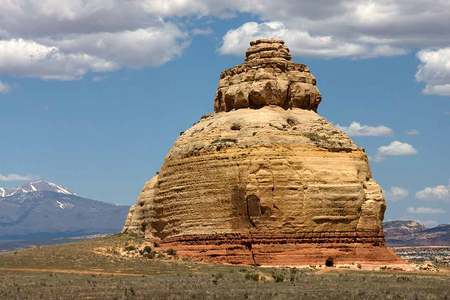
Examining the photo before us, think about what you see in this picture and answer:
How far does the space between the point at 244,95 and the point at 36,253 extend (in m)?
17.4

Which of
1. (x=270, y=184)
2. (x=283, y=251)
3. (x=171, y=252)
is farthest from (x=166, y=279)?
(x=171, y=252)

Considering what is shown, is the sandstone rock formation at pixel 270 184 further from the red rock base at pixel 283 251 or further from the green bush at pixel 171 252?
the green bush at pixel 171 252

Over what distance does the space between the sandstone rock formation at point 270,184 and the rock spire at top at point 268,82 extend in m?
0.06

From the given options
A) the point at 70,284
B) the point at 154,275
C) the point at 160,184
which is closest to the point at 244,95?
the point at 160,184

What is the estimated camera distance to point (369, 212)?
61.9 m

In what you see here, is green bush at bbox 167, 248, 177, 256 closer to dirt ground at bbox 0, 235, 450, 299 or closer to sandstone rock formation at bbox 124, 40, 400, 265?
sandstone rock formation at bbox 124, 40, 400, 265

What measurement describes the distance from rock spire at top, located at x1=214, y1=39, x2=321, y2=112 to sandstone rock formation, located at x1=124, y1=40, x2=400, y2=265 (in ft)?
0.21

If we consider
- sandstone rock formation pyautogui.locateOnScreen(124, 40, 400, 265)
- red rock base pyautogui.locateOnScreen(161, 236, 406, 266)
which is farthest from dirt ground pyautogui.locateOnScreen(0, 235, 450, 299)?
sandstone rock formation pyautogui.locateOnScreen(124, 40, 400, 265)

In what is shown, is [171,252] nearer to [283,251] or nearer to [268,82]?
[283,251]

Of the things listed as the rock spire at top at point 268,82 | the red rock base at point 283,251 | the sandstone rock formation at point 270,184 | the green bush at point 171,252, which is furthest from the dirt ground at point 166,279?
the rock spire at top at point 268,82

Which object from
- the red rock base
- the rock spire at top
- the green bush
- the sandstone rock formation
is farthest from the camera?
the rock spire at top

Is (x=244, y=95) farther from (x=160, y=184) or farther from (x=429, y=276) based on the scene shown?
(x=429, y=276)

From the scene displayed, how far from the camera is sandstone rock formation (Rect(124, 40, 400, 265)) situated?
60.3m

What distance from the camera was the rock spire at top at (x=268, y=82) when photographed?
64688 millimetres
